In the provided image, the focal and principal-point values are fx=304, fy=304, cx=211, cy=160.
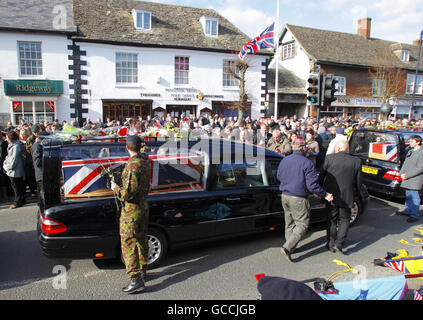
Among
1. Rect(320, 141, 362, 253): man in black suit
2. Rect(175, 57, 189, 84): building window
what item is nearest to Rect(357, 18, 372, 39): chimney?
Rect(175, 57, 189, 84): building window

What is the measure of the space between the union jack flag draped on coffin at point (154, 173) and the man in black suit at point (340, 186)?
205cm

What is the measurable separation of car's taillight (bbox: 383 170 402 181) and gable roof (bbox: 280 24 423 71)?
19.6 m

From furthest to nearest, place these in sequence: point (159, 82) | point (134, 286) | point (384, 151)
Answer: point (159, 82) → point (384, 151) → point (134, 286)

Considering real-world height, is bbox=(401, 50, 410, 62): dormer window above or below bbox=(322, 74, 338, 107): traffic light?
above

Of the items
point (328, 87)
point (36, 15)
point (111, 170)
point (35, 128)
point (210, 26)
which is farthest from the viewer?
point (210, 26)

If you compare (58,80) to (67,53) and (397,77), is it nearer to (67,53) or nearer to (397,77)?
(67,53)

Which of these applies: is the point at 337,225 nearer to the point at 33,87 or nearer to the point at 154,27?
the point at 33,87

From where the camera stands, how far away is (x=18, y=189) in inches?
286

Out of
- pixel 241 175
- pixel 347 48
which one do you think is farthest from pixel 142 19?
pixel 347 48

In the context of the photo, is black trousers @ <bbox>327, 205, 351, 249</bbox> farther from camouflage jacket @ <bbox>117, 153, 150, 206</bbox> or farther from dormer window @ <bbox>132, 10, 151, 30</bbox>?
dormer window @ <bbox>132, 10, 151, 30</bbox>

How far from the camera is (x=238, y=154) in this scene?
15.8 feet

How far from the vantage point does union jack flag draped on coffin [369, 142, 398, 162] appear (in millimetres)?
7495

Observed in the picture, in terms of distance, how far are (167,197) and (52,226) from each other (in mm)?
1445
